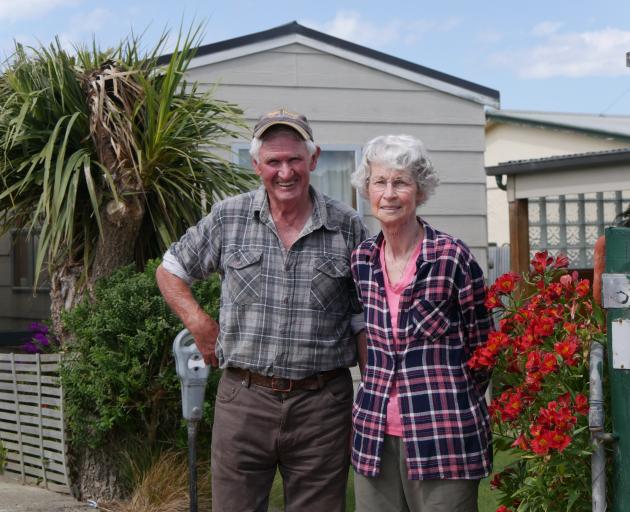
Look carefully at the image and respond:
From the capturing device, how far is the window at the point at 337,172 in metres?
8.51

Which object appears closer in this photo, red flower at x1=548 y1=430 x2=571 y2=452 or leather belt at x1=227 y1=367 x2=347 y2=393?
red flower at x1=548 y1=430 x2=571 y2=452

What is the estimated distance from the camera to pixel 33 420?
6402 millimetres

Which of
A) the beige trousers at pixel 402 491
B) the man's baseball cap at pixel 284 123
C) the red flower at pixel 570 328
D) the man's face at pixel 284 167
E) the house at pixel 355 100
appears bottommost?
the beige trousers at pixel 402 491

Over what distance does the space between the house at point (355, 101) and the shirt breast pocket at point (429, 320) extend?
5.29 m

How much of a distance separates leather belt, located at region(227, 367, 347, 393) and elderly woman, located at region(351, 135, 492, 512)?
0.31m

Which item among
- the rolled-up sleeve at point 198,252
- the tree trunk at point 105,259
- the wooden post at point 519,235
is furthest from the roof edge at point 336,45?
the rolled-up sleeve at point 198,252

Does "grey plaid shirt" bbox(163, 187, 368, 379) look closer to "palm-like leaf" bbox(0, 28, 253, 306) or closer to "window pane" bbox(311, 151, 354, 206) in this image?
"palm-like leaf" bbox(0, 28, 253, 306)

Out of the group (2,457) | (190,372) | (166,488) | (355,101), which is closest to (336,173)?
(355,101)

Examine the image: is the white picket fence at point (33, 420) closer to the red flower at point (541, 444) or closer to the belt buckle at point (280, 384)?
the belt buckle at point (280, 384)

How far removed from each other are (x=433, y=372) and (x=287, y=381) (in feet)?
2.06

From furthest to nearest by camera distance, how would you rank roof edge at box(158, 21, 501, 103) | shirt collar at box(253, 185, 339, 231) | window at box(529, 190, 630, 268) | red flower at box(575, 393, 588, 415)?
window at box(529, 190, 630, 268)
roof edge at box(158, 21, 501, 103)
shirt collar at box(253, 185, 339, 231)
red flower at box(575, 393, 588, 415)

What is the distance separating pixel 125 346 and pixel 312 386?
7.77 feet

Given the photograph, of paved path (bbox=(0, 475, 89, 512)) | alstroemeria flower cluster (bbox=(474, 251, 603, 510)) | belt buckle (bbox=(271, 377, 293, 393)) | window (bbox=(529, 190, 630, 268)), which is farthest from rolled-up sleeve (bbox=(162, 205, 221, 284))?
window (bbox=(529, 190, 630, 268))

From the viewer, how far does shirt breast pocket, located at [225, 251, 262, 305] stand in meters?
3.42
